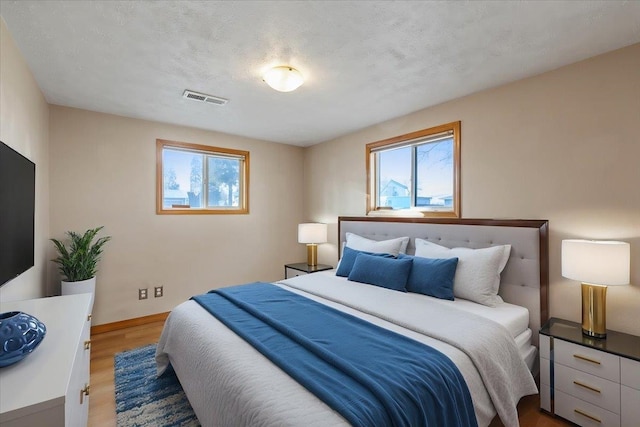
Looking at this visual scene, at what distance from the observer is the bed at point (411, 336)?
1.25 m

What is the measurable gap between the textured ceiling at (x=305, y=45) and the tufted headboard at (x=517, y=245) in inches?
48.1

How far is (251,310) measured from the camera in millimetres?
2066

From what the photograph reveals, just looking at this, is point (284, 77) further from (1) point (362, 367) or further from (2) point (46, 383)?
(2) point (46, 383)

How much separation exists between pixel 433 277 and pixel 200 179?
3.18m

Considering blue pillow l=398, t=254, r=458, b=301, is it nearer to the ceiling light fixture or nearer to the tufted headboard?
the tufted headboard

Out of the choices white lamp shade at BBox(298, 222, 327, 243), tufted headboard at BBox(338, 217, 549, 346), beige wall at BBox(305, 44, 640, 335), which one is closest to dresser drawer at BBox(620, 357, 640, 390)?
beige wall at BBox(305, 44, 640, 335)

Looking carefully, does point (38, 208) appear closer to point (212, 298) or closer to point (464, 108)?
point (212, 298)

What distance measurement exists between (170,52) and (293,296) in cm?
201

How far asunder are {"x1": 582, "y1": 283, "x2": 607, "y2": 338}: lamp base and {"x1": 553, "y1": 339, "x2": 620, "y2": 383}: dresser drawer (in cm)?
18

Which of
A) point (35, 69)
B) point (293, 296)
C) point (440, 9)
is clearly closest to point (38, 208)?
point (35, 69)

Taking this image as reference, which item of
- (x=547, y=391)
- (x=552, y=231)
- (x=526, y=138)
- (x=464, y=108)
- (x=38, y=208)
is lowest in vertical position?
(x=547, y=391)

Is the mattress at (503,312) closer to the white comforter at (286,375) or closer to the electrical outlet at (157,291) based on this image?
the white comforter at (286,375)

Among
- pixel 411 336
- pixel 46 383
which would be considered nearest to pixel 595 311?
pixel 411 336

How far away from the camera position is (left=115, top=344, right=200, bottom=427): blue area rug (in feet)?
6.23
